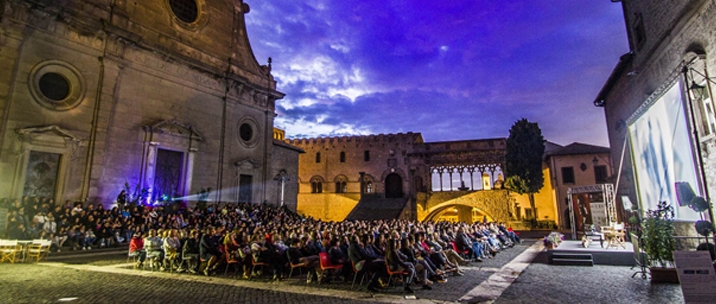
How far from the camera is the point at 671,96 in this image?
10125mm

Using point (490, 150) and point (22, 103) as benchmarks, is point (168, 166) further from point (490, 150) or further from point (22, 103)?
point (490, 150)

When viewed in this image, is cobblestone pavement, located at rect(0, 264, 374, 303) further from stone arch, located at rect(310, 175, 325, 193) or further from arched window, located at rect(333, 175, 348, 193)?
stone arch, located at rect(310, 175, 325, 193)

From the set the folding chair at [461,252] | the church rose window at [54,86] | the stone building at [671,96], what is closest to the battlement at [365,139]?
the stone building at [671,96]

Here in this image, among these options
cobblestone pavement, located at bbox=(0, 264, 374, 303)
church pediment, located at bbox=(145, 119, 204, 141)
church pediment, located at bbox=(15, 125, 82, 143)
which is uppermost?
church pediment, located at bbox=(145, 119, 204, 141)

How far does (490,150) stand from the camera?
32.1 m

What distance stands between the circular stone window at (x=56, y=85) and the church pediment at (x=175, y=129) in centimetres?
334

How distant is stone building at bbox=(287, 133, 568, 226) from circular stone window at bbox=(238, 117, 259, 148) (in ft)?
37.3

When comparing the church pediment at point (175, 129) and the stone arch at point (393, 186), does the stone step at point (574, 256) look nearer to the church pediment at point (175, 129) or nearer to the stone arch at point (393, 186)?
the church pediment at point (175, 129)

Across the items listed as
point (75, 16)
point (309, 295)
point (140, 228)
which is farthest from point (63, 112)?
point (309, 295)

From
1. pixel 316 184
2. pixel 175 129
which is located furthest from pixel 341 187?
pixel 175 129

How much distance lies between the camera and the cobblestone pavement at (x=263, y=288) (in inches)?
261

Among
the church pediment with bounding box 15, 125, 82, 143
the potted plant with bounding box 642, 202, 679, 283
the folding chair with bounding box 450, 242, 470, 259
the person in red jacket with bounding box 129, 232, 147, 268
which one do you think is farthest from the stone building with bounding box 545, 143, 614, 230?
the church pediment with bounding box 15, 125, 82, 143

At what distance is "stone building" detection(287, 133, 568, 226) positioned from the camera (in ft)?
102

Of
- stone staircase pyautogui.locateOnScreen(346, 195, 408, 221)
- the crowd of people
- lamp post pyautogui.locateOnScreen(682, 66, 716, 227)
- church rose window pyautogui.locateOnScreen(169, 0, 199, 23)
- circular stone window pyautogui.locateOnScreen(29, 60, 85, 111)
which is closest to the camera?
the crowd of people
